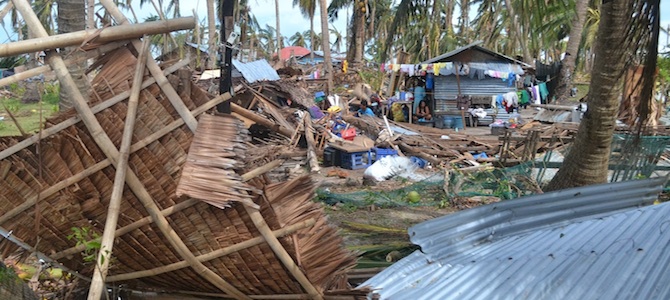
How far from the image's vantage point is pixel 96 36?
3.00 meters

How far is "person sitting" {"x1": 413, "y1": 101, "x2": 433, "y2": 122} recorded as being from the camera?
21.5m

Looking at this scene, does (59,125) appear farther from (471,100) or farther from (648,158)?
(471,100)

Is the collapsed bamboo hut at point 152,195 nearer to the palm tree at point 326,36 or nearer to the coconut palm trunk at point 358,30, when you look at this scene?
the palm tree at point 326,36

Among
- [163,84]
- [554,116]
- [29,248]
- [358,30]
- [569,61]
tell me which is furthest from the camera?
[358,30]

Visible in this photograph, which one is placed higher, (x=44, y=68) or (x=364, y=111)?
(x=44, y=68)

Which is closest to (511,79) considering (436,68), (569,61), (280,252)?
(569,61)

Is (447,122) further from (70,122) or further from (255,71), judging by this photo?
(70,122)

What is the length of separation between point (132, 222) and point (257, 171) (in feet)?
2.74

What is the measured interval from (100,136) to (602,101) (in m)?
5.35

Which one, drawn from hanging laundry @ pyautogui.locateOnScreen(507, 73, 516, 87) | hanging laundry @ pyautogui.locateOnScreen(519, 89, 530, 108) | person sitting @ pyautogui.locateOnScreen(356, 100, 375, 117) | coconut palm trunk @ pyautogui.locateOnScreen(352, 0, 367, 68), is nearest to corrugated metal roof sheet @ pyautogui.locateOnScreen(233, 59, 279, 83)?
person sitting @ pyautogui.locateOnScreen(356, 100, 375, 117)

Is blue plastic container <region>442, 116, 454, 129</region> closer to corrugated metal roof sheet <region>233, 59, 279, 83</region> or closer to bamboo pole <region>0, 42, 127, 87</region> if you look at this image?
corrugated metal roof sheet <region>233, 59, 279, 83</region>

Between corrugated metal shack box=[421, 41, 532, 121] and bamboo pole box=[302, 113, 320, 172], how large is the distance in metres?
6.83

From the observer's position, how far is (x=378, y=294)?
11.7 ft

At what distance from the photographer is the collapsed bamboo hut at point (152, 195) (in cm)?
309
